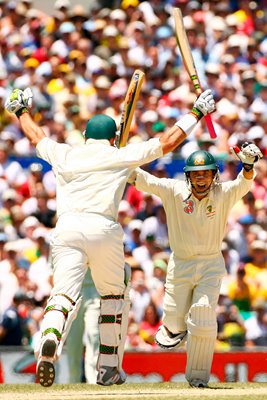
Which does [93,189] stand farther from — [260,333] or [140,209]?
[140,209]

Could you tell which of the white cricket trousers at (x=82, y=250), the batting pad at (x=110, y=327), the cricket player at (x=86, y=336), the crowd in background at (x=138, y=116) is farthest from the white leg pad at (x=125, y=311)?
the crowd in background at (x=138, y=116)

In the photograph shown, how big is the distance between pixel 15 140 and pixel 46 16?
3.07 meters

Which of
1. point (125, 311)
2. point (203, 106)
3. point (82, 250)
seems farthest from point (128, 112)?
point (82, 250)

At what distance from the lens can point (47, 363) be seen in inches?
325

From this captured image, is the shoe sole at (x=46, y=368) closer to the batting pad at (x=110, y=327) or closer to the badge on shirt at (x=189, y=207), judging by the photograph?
the batting pad at (x=110, y=327)

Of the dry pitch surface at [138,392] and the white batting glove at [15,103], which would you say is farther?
the white batting glove at [15,103]

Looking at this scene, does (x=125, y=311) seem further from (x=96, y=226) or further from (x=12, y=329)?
(x=12, y=329)

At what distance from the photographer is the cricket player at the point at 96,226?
8.66m

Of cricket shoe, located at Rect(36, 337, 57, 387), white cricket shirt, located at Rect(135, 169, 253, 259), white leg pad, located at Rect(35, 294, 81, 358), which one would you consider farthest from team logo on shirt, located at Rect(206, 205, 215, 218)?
cricket shoe, located at Rect(36, 337, 57, 387)

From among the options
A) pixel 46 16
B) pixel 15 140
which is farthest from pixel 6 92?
pixel 46 16

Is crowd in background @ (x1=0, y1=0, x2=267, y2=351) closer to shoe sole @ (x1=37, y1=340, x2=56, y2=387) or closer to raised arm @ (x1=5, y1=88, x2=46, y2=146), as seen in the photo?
raised arm @ (x1=5, y1=88, x2=46, y2=146)

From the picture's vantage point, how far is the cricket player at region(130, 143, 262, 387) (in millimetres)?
9586

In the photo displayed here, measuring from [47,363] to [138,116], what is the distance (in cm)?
838

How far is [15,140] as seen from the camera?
53.2 ft
